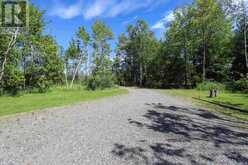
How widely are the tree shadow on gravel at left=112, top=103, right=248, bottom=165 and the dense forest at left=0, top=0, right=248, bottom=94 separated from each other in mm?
12942

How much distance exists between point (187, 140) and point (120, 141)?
5.49ft

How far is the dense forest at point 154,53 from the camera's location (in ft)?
64.7

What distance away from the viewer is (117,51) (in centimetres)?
5184

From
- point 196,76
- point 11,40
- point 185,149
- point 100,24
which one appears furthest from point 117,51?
point 185,149

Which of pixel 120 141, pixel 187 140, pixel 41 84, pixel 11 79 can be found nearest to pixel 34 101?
pixel 11 79

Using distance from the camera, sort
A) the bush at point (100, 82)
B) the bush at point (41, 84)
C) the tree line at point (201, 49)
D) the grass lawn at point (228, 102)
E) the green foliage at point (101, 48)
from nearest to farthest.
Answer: the grass lawn at point (228, 102)
the bush at point (41, 84)
the bush at point (100, 82)
the tree line at point (201, 49)
the green foliage at point (101, 48)

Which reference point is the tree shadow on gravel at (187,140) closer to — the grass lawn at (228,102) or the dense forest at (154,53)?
the grass lawn at (228,102)

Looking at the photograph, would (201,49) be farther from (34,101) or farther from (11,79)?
(34,101)

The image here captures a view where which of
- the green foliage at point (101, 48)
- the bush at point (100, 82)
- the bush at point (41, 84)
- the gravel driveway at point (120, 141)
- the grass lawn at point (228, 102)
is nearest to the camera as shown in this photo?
the gravel driveway at point (120, 141)

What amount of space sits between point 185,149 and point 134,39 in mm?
43896

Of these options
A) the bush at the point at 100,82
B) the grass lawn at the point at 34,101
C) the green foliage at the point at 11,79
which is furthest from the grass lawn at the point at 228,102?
the green foliage at the point at 11,79

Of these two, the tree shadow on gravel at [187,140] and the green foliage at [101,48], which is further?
the green foliage at [101,48]

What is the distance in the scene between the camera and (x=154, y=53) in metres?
44.8

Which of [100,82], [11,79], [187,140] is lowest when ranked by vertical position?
[187,140]
